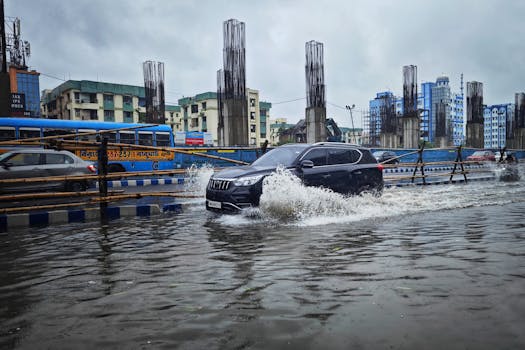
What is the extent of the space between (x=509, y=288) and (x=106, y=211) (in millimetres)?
7720

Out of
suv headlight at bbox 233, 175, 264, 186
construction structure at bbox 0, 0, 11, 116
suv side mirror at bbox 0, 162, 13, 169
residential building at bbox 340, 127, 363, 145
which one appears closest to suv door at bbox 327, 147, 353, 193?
suv headlight at bbox 233, 175, 264, 186

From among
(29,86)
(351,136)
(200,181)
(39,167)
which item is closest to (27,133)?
(39,167)

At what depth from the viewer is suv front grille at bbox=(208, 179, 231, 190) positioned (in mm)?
7818

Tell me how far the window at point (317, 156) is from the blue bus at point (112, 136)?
28.8 ft

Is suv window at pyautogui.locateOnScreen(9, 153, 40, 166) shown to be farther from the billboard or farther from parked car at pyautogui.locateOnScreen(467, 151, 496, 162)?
parked car at pyautogui.locateOnScreen(467, 151, 496, 162)

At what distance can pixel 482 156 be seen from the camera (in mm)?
31969

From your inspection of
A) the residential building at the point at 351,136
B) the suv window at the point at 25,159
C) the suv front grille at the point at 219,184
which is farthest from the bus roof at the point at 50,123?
the residential building at the point at 351,136

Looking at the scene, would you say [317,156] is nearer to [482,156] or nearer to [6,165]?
[6,165]

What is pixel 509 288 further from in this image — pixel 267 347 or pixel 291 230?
pixel 291 230

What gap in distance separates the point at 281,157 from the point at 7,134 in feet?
44.4

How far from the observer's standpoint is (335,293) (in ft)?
11.3

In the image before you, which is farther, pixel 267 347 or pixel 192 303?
pixel 192 303

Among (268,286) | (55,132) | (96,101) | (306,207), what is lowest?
(268,286)

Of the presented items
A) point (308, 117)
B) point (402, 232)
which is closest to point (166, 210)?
point (402, 232)
